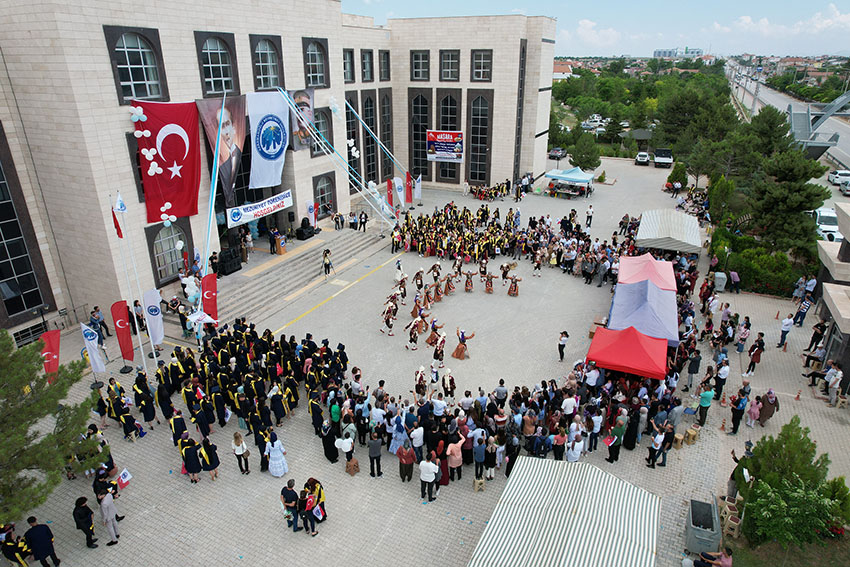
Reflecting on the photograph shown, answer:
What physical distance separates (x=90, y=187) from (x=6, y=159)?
9.90 ft

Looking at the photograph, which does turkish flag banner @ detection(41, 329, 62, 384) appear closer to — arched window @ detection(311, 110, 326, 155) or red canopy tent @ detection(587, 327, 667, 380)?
red canopy tent @ detection(587, 327, 667, 380)

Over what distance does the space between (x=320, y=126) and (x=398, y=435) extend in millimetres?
19568

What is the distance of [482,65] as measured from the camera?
36438 mm

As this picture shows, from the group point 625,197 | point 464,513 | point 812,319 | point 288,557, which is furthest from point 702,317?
point 625,197

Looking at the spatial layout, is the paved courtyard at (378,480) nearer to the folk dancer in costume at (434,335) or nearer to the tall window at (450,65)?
the folk dancer in costume at (434,335)

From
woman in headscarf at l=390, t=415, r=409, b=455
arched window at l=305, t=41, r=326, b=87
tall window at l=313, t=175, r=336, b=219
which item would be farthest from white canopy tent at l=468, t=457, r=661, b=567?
arched window at l=305, t=41, r=326, b=87

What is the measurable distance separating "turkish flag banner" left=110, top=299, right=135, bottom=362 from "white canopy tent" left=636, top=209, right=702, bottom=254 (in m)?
20.7

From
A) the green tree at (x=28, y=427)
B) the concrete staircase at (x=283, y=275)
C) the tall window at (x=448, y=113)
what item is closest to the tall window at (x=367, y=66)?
the tall window at (x=448, y=113)

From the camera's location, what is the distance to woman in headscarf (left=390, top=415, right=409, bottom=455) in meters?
12.9

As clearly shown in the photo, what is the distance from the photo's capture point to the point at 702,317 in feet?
67.9

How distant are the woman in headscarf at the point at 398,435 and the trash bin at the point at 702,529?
6273 millimetres

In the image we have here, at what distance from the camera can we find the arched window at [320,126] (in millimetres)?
26906

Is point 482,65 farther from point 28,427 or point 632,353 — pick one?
point 28,427

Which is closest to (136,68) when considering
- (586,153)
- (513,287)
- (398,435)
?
Answer: (398,435)
